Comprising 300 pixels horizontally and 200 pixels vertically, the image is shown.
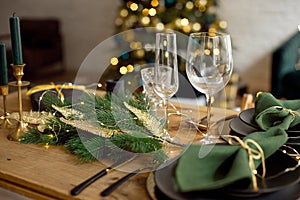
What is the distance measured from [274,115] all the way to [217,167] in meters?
0.33

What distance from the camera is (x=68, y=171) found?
99 cm

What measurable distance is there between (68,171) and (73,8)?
396 cm

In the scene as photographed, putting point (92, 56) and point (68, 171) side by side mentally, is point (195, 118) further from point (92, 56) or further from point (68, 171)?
point (92, 56)

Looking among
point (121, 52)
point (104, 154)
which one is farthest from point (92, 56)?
point (104, 154)

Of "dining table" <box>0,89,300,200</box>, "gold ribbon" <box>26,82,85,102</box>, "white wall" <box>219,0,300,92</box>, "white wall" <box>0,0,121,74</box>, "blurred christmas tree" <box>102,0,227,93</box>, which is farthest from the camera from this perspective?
"white wall" <box>0,0,121,74</box>

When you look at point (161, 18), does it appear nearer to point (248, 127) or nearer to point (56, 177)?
point (248, 127)

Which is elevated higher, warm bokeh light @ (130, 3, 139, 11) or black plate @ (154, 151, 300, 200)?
warm bokeh light @ (130, 3, 139, 11)

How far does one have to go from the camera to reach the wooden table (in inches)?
35.5

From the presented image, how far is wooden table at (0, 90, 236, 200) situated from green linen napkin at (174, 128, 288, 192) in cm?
12

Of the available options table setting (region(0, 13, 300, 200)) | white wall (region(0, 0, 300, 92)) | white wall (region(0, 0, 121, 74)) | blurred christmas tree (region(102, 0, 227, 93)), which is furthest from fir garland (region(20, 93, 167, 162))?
white wall (region(0, 0, 121, 74))

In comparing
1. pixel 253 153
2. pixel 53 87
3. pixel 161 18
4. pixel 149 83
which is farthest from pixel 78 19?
pixel 253 153

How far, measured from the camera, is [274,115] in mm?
1113

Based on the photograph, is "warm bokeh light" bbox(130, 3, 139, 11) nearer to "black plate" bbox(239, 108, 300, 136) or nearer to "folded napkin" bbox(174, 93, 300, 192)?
"black plate" bbox(239, 108, 300, 136)

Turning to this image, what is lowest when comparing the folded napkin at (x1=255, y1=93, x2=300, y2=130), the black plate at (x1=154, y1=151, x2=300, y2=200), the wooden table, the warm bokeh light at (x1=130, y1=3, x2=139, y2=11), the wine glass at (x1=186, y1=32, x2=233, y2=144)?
the wooden table
